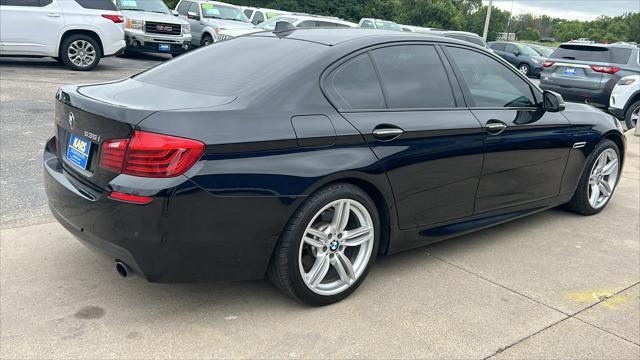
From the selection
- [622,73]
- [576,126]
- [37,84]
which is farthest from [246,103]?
[622,73]

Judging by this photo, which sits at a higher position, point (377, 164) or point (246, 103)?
point (246, 103)

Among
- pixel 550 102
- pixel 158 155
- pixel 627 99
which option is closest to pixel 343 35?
pixel 158 155

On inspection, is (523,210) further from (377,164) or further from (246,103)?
(246,103)

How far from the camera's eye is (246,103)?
10.1 ft

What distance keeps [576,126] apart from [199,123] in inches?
136

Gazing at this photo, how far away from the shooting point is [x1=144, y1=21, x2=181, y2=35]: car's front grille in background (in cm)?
1530

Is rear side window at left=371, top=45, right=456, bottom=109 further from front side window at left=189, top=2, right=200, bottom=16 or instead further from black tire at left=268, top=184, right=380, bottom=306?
front side window at left=189, top=2, right=200, bottom=16

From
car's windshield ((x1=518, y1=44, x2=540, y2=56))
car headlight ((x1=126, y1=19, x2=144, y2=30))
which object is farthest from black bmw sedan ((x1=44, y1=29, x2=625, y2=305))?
car's windshield ((x1=518, y1=44, x2=540, y2=56))

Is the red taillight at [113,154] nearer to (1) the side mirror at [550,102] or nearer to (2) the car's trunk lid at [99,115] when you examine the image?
(2) the car's trunk lid at [99,115]

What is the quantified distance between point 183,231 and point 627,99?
10.9m

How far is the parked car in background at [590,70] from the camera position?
1179 centimetres

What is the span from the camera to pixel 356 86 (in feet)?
11.6

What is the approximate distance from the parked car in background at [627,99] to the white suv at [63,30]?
10.1 m

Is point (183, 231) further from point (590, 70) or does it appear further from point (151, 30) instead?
point (151, 30)
